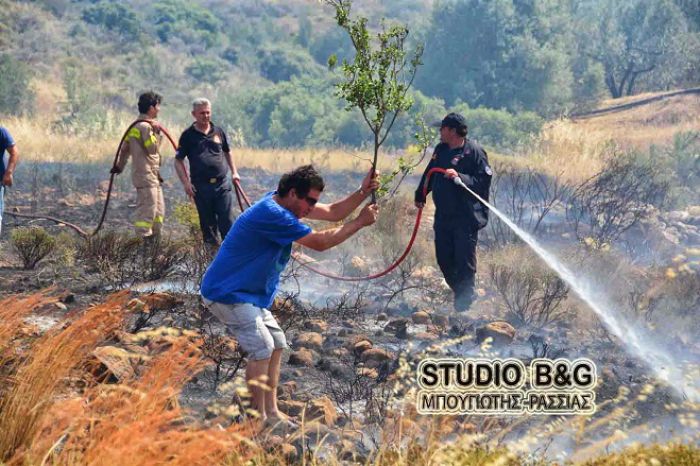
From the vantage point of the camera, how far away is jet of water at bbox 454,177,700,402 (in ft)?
24.4

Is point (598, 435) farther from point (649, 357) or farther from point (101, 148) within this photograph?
point (101, 148)

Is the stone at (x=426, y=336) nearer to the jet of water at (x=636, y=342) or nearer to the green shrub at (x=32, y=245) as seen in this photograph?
the jet of water at (x=636, y=342)

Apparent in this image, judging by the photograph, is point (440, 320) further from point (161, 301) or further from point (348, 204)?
point (348, 204)

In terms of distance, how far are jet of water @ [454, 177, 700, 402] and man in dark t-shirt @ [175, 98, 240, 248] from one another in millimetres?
2383

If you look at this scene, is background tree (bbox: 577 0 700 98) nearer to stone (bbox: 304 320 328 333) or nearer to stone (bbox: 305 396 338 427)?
stone (bbox: 304 320 328 333)

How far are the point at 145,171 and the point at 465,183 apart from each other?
3400 millimetres

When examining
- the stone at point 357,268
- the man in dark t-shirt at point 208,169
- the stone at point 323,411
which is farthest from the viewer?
the stone at point 357,268

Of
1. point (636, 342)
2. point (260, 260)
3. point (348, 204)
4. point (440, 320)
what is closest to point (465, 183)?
point (440, 320)

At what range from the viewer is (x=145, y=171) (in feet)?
33.7

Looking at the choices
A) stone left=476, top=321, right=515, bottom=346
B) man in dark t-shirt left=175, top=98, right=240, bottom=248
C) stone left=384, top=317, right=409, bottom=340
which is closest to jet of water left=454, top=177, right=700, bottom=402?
stone left=476, top=321, right=515, bottom=346

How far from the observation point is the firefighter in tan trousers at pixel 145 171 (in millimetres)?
10180

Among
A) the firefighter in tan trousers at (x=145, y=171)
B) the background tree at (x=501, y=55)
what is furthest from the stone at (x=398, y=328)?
the background tree at (x=501, y=55)

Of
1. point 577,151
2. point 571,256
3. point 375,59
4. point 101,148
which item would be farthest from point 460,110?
point 375,59

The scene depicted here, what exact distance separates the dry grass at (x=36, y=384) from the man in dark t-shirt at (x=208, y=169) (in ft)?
15.1
